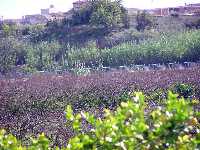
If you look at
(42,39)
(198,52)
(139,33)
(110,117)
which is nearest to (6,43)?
(42,39)

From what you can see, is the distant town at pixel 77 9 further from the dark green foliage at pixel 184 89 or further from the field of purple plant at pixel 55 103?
the dark green foliage at pixel 184 89

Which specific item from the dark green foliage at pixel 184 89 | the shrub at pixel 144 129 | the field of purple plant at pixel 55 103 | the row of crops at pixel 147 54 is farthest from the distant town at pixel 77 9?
the shrub at pixel 144 129

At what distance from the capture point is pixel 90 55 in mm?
38062

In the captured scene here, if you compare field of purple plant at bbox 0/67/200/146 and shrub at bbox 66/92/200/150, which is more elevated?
shrub at bbox 66/92/200/150

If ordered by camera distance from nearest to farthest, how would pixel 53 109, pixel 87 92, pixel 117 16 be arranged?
pixel 53 109, pixel 87 92, pixel 117 16

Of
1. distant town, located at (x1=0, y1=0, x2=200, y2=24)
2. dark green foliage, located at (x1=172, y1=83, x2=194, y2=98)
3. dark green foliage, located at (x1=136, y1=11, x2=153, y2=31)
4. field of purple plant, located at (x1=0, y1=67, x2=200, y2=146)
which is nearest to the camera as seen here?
field of purple plant, located at (x1=0, y1=67, x2=200, y2=146)

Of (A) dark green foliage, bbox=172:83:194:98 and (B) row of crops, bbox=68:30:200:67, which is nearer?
(A) dark green foliage, bbox=172:83:194:98

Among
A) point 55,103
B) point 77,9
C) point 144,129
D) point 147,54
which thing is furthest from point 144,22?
point 144,129

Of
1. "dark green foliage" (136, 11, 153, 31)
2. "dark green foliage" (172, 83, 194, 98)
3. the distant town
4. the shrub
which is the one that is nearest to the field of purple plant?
"dark green foliage" (172, 83, 194, 98)

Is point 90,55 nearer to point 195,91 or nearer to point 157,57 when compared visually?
point 157,57

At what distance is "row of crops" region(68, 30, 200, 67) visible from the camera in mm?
32875

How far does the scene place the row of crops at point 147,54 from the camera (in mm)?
32875

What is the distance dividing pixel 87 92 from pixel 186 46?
20.0 metres

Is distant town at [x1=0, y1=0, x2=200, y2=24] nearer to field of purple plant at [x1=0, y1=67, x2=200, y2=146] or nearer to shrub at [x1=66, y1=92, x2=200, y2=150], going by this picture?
field of purple plant at [x1=0, y1=67, x2=200, y2=146]
